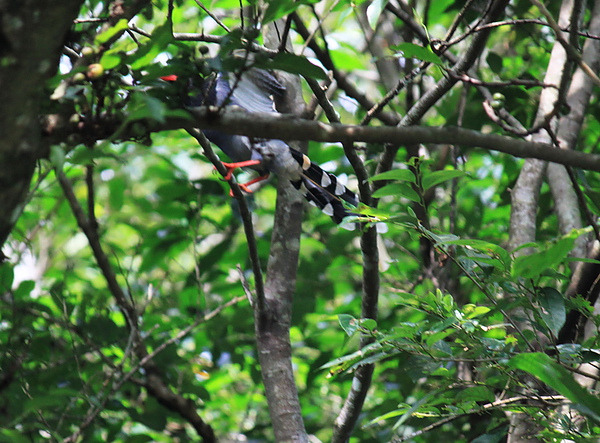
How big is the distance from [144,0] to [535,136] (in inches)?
Result: 73.0

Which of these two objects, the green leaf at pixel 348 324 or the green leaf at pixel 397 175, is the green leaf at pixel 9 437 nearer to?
the green leaf at pixel 348 324

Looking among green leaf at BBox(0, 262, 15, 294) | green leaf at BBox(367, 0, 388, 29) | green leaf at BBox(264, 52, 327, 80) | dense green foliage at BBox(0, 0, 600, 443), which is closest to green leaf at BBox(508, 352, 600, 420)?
dense green foliage at BBox(0, 0, 600, 443)

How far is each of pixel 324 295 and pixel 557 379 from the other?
2.40 meters

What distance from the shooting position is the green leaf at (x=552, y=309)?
4.88 feet

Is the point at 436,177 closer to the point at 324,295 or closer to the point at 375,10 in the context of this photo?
the point at 375,10

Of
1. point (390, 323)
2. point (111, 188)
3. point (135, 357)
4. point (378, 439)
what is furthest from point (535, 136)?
point (111, 188)

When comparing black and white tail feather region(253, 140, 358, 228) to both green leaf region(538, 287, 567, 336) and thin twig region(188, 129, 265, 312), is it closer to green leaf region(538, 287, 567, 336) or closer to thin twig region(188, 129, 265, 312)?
thin twig region(188, 129, 265, 312)

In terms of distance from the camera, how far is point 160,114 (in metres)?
0.99

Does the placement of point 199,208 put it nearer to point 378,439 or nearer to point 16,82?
point 378,439

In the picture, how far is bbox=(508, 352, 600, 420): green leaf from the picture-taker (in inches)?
49.8

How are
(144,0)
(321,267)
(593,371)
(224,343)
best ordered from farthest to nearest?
(321,267) → (224,343) → (593,371) → (144,0)

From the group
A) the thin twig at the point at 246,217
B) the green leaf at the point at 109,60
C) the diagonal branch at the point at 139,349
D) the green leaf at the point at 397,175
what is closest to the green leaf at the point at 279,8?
the green leaf at the point at 109,60

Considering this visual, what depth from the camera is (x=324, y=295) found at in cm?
364

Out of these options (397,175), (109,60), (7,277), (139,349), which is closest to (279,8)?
(109,60)
